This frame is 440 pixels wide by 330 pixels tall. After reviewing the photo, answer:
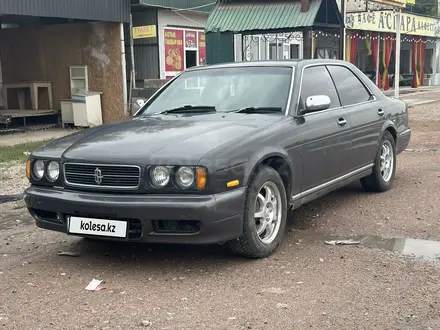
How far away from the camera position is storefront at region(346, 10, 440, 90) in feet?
84.0

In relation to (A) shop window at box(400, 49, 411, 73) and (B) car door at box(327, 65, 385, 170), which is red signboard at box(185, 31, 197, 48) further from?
(A) shop window at box(400, 49, 411, 73)

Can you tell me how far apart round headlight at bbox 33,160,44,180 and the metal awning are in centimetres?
991

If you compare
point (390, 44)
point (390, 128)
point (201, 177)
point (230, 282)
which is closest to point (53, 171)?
point (201, 177)

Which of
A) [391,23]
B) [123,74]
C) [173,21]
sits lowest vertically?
[123,74]

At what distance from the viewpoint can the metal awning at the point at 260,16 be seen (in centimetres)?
1368

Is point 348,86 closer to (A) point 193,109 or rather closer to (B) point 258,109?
(B) point 258,109

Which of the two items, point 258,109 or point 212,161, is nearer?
point 212,161

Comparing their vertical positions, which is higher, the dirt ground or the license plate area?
the license plate area

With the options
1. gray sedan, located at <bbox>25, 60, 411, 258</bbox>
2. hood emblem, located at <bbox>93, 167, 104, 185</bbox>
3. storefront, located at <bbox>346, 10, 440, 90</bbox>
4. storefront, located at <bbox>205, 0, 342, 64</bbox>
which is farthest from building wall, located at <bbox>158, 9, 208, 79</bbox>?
hood emblem, located at <bbox>93, 167, 104, 185</bbox>

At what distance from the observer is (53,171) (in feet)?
15.2

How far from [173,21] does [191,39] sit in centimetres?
109

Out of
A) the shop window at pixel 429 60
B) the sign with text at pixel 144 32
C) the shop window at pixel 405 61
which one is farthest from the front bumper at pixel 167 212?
the shop window at pixel 405 61

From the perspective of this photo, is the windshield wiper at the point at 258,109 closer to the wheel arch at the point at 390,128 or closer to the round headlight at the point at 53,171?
the round headlight at the point at 53,171

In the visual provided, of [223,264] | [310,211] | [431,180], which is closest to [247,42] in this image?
[431,180]
